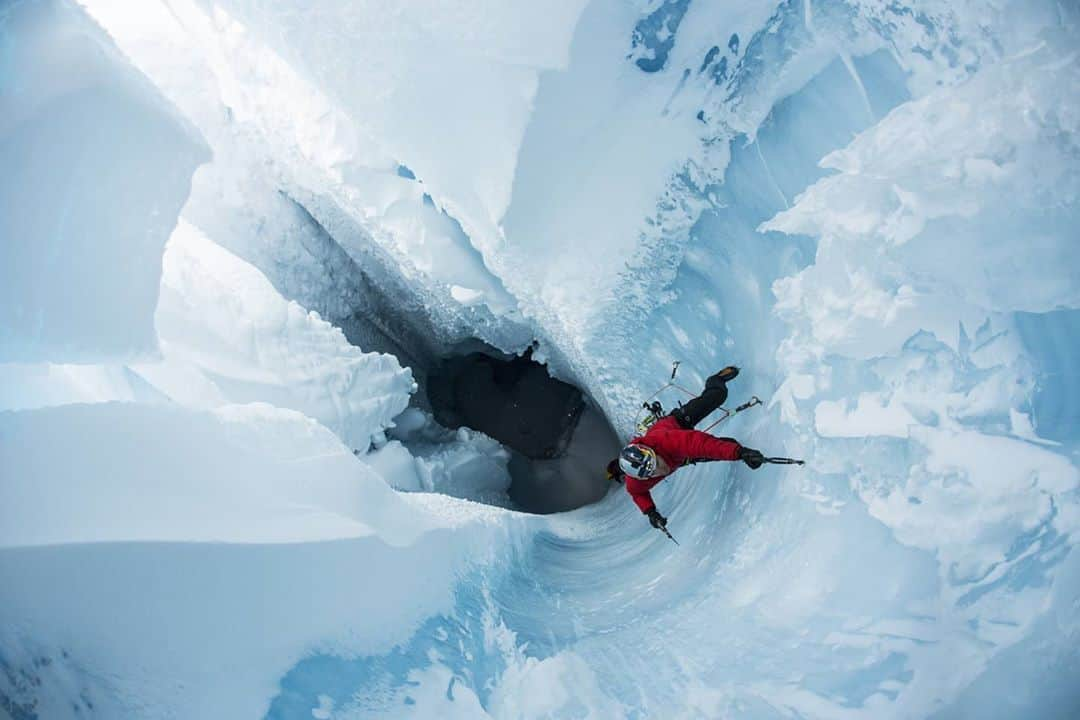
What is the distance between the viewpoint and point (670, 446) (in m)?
2.71

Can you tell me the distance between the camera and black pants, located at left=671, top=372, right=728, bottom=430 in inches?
110

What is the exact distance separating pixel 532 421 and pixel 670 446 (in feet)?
12.2

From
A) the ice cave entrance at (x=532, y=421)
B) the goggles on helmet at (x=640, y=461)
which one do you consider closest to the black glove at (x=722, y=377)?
the goggles on helmet at (x=640, y=461)

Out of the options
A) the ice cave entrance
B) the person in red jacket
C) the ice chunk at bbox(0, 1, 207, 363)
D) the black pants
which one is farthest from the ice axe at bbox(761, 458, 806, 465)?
the ice cave entrance

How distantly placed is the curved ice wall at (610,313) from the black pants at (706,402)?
14 cm

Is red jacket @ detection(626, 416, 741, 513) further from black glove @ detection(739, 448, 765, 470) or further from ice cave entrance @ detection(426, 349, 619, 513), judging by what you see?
ice cave entrance @ detection(426, 349, 619, 513)

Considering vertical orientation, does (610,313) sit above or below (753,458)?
above

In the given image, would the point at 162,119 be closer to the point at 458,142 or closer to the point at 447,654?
the point at 458,142

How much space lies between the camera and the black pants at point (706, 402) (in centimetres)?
279

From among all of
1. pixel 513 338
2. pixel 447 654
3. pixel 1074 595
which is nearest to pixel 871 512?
pixel 1074 595

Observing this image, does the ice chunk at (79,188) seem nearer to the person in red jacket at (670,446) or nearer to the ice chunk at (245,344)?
the ice chunk at (245,344)

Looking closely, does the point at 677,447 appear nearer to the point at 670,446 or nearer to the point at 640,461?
the point at 670,446

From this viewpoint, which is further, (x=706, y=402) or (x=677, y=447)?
(x=706, y=402)

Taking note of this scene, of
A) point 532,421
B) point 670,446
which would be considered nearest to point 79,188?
point 670,446
